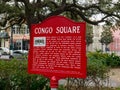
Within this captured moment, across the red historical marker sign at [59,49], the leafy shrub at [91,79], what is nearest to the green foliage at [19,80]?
the leafy shrub at [91,79]

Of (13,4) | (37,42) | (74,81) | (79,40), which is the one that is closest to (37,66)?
(37,42)

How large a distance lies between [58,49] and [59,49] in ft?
0.07

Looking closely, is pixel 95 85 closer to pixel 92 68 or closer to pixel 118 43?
pixel 92 68

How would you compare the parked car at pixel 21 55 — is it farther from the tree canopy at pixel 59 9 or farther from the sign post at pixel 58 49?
the sign post at pixel 58 49

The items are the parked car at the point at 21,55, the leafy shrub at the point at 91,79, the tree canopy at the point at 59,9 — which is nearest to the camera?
the leafy shrub at the point at 91,79

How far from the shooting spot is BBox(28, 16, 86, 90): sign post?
Answer: 19.2ft

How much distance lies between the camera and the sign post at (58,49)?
19.2 feet

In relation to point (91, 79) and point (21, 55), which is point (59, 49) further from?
point (21, 55)

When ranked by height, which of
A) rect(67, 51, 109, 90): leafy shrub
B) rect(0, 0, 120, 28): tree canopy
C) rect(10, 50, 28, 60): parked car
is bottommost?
rect(67, 51, 109, 90): leafy shrub

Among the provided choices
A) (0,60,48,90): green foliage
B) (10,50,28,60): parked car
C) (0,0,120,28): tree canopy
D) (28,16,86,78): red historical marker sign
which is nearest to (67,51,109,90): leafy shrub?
(0,60,48,90): green foliage

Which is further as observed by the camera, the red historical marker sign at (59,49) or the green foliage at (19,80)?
the green foliage at (19,80)

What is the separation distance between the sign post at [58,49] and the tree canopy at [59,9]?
16256mm

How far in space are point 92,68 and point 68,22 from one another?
3.64 m

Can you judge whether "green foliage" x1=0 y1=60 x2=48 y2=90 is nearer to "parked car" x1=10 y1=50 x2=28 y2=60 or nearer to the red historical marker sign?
the red historical marker sign
